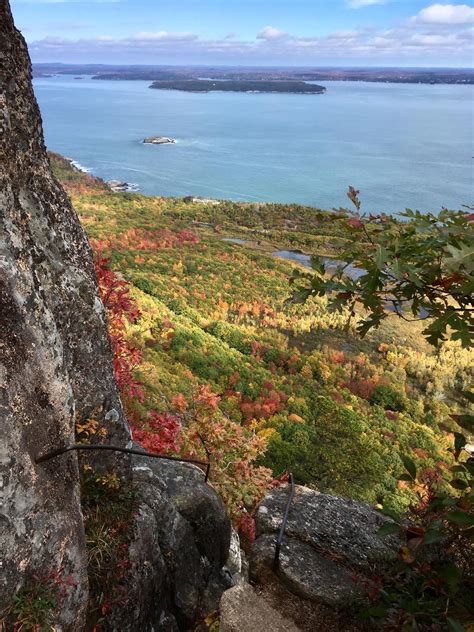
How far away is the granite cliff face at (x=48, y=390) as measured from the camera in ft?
12.1

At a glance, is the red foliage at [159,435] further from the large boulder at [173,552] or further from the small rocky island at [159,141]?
the small rocky island at [159,141]

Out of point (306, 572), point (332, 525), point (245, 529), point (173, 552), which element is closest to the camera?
point (306, 572)

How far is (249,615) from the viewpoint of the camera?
15.9 ft

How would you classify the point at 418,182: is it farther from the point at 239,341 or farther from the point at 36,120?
the point at 36,120

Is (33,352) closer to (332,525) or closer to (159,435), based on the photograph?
(332,525)

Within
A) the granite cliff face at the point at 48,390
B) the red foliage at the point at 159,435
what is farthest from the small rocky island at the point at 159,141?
the granite cliff face at the point at 48,390

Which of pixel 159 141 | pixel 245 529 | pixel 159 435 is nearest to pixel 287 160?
pixel 159 141

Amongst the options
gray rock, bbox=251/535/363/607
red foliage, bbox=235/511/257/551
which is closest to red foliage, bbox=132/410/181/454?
red foliage, bbox=235/511/257/551

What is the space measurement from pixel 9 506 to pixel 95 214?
240 ft

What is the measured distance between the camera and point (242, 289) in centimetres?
5112

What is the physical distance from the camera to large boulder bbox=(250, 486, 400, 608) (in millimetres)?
5008

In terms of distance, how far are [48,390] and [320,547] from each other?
3725 millimetres

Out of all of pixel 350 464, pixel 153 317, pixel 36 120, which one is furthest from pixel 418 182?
pixel 36 120

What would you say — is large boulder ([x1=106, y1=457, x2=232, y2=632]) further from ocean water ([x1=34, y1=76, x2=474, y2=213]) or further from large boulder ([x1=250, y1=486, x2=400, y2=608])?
ocean water ([x1=34, y1=76, x2=474, y2=213])
